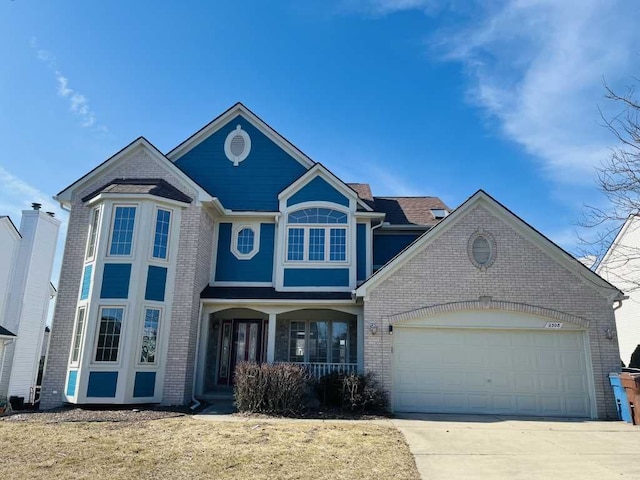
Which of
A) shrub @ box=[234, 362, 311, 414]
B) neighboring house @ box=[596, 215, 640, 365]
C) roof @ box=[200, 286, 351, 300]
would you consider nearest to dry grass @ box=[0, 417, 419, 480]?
shrub @ box=[234, 362, 311, 414]

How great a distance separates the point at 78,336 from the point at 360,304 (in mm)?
8144

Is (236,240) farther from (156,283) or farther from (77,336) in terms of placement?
(77,336)

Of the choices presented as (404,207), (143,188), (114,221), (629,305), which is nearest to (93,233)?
(114,221)

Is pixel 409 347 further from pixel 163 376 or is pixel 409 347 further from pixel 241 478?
pixel 241 478

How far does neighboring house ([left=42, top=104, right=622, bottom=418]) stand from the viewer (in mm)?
12469

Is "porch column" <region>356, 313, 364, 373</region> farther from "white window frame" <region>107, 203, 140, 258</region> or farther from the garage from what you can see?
"white window frame" <region>107, 203, 140, 258</region>

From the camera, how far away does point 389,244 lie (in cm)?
1702

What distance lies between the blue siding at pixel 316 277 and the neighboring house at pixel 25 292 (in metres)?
12.0

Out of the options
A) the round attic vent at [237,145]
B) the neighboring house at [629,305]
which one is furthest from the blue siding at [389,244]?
the neighboring house at [629,305]

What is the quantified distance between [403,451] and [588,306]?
26.5 ft

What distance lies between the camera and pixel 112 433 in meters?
8.95

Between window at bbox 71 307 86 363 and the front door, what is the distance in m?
4.87

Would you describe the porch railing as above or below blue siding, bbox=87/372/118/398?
above

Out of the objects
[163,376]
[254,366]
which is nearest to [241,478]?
[254,366]
